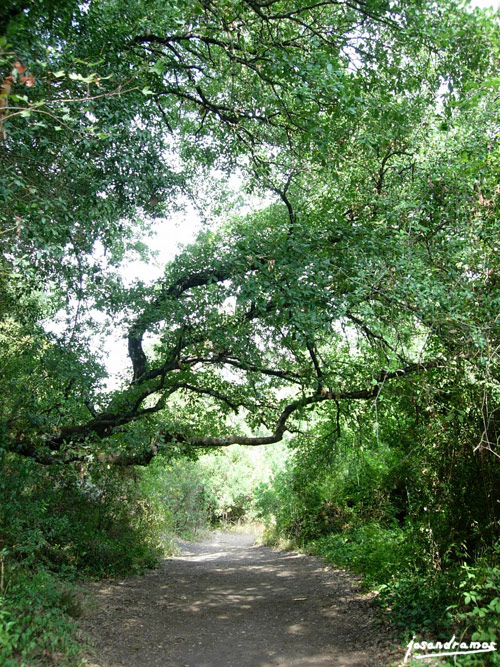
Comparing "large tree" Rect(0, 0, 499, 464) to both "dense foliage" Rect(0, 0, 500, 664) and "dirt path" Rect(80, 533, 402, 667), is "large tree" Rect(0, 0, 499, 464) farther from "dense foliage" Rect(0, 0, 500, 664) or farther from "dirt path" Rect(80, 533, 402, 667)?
"dirt path" Rect(80, 533, 402, 667)

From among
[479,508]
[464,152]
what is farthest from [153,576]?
[464,152]

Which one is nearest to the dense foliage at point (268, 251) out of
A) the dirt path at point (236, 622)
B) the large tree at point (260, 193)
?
the large tree at point (260, 193)

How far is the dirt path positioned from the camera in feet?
17.7

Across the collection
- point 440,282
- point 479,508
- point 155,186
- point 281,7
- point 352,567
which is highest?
point 281,7

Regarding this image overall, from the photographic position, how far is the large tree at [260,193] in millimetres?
5312

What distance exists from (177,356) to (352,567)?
521 cm

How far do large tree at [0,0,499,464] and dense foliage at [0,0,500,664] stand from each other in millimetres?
44

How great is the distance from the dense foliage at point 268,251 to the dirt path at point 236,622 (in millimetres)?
811

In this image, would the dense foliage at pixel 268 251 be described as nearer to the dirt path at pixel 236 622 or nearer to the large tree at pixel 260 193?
the large tree at pixel 260 193

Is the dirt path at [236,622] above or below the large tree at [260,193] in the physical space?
below

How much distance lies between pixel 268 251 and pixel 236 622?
507 centimetres

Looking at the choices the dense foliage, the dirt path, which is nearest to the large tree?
the dense foliage

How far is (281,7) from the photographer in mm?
7000

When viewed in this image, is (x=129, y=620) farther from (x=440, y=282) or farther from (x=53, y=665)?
(x=440, y=282)
